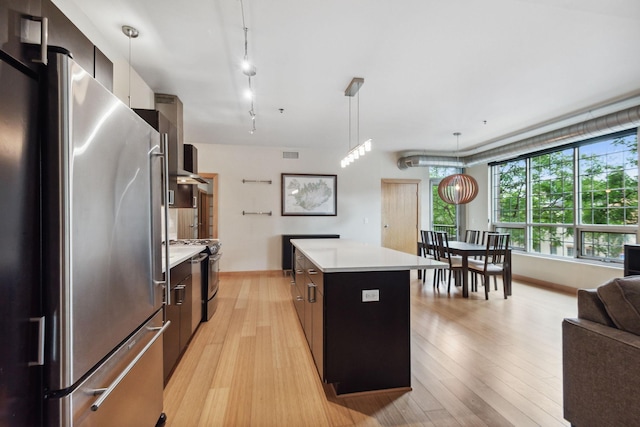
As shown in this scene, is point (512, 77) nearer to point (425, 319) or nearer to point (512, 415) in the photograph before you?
point (425, 319)

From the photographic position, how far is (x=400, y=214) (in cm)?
686

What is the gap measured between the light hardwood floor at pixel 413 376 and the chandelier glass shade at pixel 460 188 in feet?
6.43

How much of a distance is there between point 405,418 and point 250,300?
2899 mm

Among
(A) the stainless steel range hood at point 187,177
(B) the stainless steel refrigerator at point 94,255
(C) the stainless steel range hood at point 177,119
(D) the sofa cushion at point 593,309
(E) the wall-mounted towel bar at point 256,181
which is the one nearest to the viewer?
(B) the stainless steel refrigerator at point 94,255

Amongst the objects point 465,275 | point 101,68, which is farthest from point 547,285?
point 101,68

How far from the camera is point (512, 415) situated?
1.76 metres

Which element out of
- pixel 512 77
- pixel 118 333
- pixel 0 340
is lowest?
pixel 118 333

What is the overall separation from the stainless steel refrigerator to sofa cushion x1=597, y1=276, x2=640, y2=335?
7.45 ft

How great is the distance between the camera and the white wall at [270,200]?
19.4 feet

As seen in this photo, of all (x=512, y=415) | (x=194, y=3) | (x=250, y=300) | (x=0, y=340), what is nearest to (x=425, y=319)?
(x=512, y=415)

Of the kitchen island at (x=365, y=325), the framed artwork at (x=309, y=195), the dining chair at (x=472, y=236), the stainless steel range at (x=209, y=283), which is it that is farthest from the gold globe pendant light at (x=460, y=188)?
the stainless steel range at (x=209, y=283)

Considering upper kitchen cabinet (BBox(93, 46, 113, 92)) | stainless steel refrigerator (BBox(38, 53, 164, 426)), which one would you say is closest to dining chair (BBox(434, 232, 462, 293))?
stainless steel refrigerator (BBox(38, 53, 164, 426))

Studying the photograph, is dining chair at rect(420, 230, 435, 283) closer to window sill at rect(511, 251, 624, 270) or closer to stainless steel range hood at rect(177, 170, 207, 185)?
window sill at rect(511, 251, 624, 270)

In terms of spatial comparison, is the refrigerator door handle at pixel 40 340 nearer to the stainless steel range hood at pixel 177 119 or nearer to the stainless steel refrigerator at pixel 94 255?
the stainless steel refrigerator at pixel 94 255
